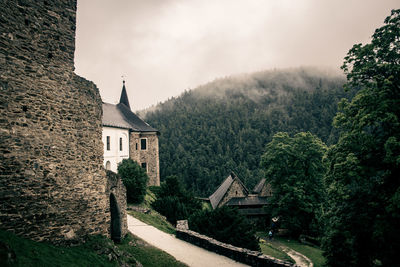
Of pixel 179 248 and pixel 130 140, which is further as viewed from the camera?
pixel 130 140

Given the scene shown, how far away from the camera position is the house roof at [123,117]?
35.9m

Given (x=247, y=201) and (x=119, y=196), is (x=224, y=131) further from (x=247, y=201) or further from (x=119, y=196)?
(x=119, y=196)

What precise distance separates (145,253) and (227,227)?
205 inches

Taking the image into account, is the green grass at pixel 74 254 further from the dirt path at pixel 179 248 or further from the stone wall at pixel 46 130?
the dirt path at pixel 179 248

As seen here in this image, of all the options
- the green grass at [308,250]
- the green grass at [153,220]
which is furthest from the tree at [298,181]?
the green grass at [153,220]

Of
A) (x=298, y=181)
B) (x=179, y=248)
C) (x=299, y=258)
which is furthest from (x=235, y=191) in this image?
(x=179, y=248)

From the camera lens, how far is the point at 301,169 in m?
27.3

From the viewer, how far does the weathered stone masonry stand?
6488 millimetres

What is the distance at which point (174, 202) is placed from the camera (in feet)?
70.9

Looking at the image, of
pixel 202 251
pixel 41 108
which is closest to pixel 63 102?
pixel 41 108

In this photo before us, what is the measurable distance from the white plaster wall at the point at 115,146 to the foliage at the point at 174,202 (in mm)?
12655

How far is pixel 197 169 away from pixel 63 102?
7298 centimetres

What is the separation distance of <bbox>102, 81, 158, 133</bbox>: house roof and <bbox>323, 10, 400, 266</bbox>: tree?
94.4ft

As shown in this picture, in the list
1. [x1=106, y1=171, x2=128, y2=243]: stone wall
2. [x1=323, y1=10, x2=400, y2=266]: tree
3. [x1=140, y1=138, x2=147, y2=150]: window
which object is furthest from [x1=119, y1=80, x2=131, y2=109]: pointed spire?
[x1=323, y1=10, x2=400, y2=266]: tree
